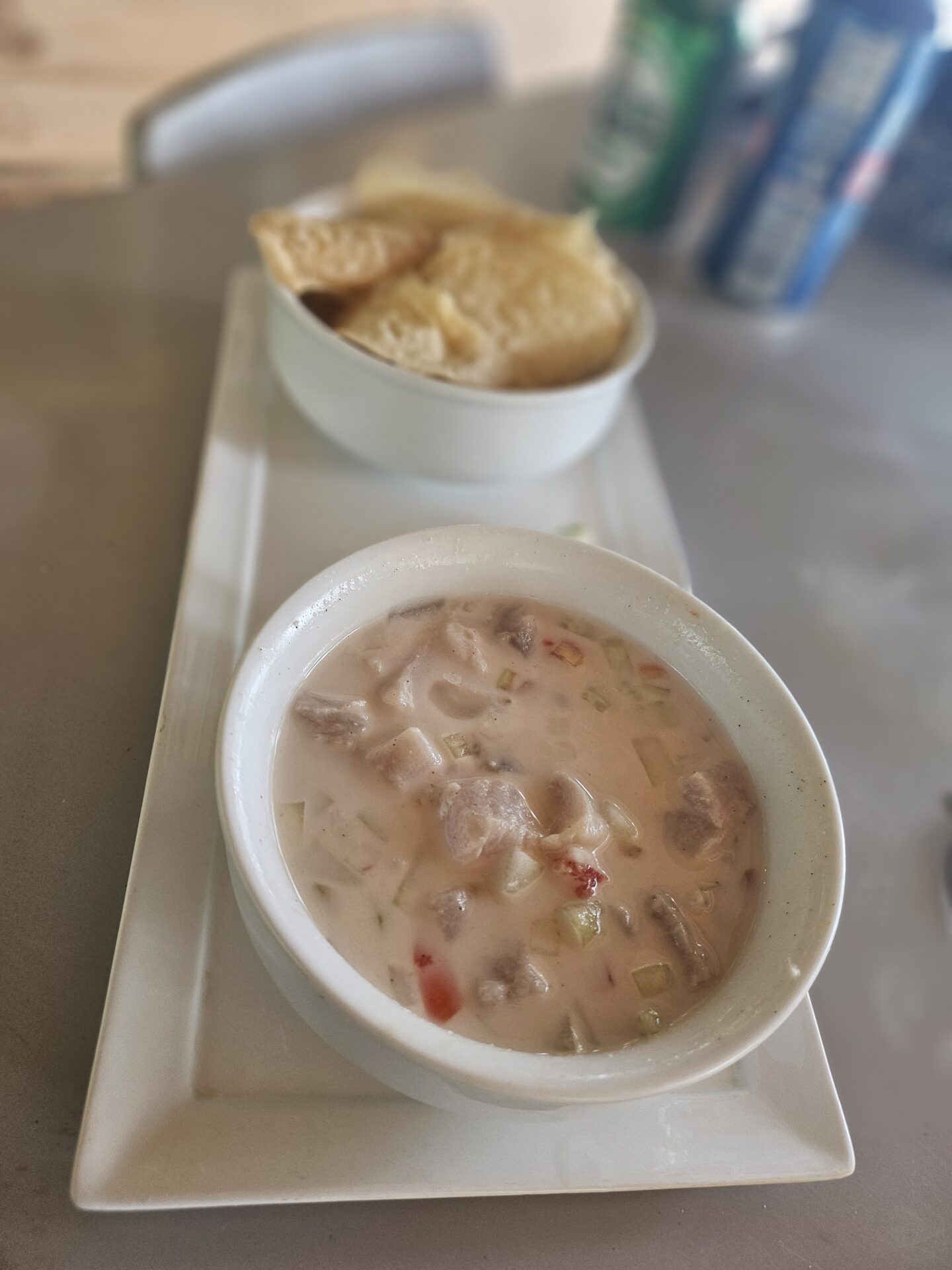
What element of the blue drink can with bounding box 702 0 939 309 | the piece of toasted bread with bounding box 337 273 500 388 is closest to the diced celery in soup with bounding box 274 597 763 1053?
the piece of toasted bread with bounding box 337 273 500 388

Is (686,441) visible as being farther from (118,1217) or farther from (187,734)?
(118,1217)

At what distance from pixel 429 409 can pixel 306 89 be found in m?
1.11

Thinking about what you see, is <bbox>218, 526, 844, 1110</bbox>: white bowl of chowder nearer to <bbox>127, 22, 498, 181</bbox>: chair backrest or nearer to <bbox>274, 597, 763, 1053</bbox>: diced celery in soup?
<bbox>274, 597, 763, 1053</bbox>: diced celery in soup

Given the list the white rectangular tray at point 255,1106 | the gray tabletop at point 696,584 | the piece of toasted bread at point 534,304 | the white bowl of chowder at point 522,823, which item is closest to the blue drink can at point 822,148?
the gray tabletop at point 696,584

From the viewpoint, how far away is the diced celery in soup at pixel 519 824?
27.7 inches

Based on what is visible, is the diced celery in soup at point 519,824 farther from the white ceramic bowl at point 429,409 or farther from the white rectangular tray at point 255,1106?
the white ceramic bowl at point 429,409

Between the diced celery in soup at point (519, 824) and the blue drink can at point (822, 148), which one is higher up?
the blue drink can at point (822, 148)

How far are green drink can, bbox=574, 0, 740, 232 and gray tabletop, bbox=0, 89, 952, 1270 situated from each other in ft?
0.39

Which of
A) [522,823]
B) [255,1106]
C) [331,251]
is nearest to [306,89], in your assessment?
[331,251]

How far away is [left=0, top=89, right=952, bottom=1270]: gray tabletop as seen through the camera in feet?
2.34

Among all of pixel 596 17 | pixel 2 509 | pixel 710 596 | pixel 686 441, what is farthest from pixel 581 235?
pixel 596 17

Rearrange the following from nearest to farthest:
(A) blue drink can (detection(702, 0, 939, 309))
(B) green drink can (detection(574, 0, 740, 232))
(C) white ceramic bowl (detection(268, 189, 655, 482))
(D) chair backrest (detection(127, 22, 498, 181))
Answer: (C) white ceramic bowl (detection(268, 189, 655, 482)) → (A) blue drink can (detection(702, 0, 939, 309)) → (B) green drink can (detection(574, 0, 740, 232)) → (D) chair backrest (detection(127, 22, 498, 181))

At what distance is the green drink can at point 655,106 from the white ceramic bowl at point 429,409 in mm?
635

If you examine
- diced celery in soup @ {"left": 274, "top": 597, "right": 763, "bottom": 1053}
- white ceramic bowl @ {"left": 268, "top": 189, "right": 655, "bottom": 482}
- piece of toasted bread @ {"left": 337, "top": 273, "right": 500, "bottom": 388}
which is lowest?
diced celery in soup @ {"left": 274, "top": 597, "right": 763, "bottom": 1053}
